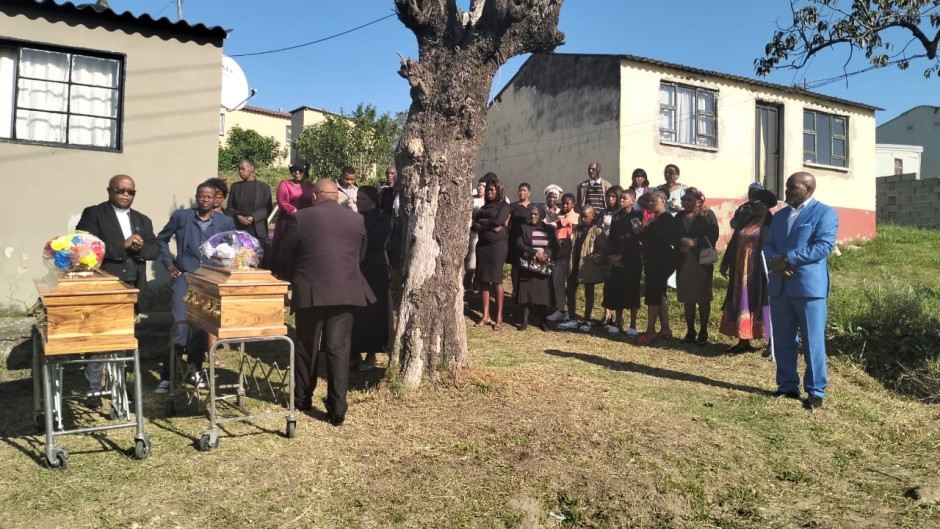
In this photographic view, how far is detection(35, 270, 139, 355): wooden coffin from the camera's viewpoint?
429 cm

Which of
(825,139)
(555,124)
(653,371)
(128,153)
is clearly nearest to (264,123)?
(555,124)

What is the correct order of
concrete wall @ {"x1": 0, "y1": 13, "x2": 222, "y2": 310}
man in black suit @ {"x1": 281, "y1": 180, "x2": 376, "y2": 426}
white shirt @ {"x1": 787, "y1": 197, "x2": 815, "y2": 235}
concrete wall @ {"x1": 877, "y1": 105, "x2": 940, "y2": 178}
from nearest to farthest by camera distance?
man in black suit @ {"x1": 281, "y1": 180, "x2": 376, "y2": 426} < white shirt @ {"x1": 787, "y1": 197, "x2": 815, "y2": 235} < concrete wall @ {"x1": 0, "y1": 13, "x2": 222, "y2": 310} < concrete wall @ {"x1": 877, "y1": 105, "x2": 940, "y2": 178}

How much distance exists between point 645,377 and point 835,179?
626 inches

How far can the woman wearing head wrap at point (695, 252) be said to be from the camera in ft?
27.4

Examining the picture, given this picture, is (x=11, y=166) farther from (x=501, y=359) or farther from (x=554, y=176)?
(x=554, y=176)

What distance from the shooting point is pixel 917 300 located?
321 inches

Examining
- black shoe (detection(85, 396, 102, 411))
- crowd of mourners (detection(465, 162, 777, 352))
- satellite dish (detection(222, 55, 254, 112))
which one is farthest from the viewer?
satellite dish (detection(222, 55, 254, 112))

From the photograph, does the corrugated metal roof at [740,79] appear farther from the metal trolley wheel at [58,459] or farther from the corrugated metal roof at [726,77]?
the metal trolley wheel at [58,459]

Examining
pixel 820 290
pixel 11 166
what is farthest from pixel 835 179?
pixel 11 166

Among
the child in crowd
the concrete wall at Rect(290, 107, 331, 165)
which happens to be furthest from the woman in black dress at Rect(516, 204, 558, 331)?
the concrete wall at Rect(290, 107, 331, 165)

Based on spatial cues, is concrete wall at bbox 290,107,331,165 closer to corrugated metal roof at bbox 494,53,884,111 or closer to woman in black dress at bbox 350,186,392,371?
corrugated metal roof at bbox 494,53,884,111

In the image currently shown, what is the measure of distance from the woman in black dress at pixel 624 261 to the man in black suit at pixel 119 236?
18.6ft

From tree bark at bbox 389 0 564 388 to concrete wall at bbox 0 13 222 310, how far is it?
424cm

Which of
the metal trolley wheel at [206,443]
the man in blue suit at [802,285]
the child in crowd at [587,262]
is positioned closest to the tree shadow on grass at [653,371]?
the man in blue suit at [802,285]
